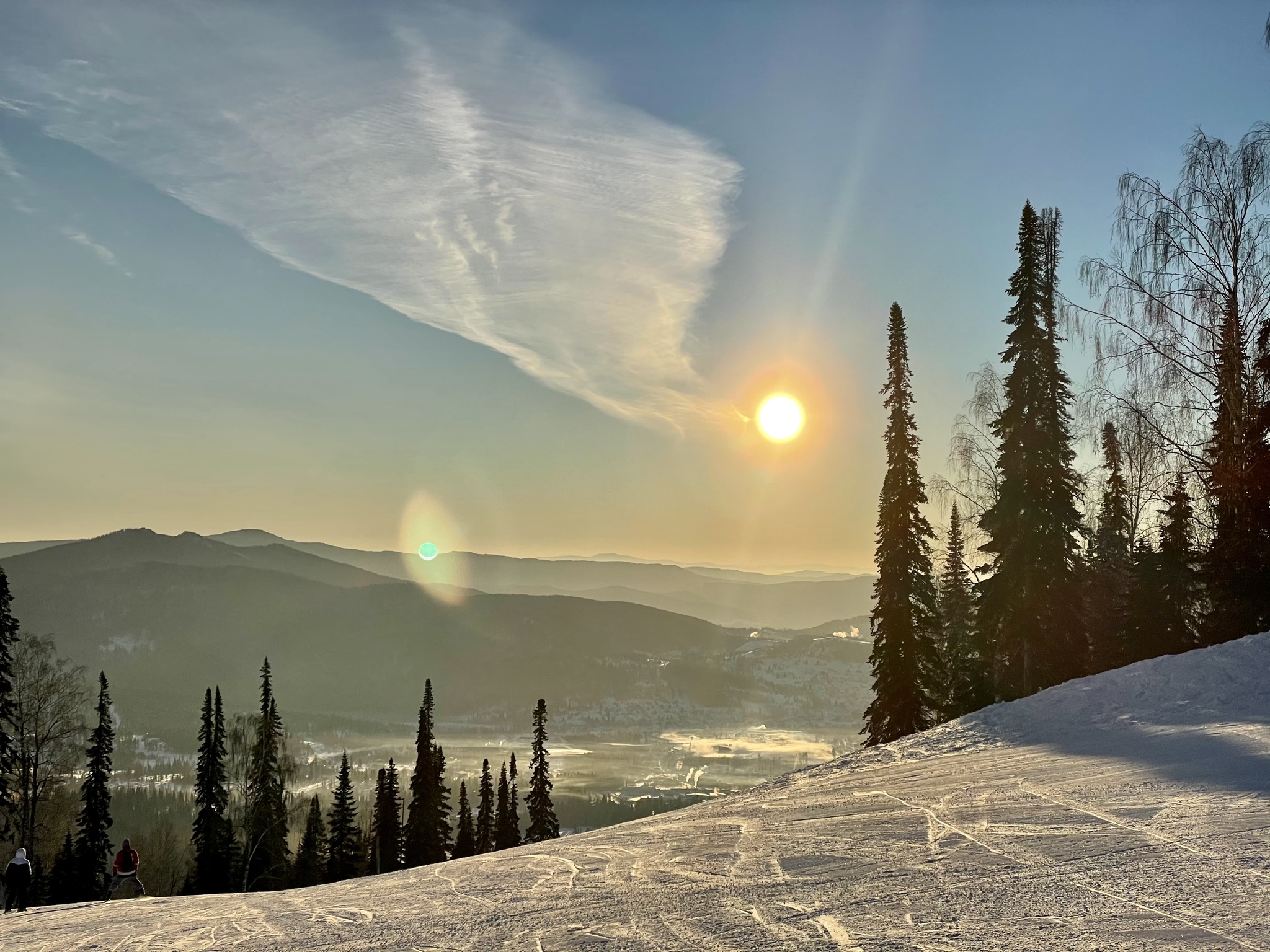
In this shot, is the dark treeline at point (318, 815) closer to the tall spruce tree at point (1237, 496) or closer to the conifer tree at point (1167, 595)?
the conifer tree at point (1167, 595)

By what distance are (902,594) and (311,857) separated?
47220mm

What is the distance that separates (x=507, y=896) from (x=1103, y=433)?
26.8 metres

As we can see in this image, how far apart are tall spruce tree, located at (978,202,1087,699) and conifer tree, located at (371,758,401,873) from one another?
1540 inches

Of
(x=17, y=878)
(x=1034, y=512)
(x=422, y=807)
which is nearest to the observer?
(x=17, y=878)

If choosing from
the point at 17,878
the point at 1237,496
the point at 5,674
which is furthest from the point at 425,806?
the point at 1237,496

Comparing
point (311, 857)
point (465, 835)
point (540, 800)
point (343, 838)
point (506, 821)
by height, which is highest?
point (540, 800)

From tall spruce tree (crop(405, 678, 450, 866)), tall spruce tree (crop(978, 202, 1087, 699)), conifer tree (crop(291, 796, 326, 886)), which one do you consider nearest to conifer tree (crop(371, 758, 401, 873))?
tall spruce tree (crop(405, 678, 450, 866))

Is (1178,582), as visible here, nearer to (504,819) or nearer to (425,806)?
(504,819)

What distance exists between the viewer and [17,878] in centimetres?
1697

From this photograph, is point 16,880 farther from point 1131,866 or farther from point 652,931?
point 1131,866

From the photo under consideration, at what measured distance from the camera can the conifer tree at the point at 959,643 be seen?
34188 millimetres

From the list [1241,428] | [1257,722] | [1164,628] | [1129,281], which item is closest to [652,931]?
[1257,722]

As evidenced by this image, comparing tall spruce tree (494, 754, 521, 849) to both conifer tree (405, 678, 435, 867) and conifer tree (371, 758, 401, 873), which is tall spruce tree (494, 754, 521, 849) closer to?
conifer tree (405, 678, 435, 867)

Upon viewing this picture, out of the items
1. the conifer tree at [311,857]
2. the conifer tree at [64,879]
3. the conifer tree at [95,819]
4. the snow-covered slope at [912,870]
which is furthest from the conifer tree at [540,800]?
the snow-covered slope at [912,870]
